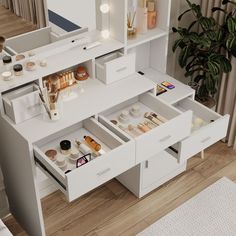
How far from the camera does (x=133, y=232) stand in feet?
9.97

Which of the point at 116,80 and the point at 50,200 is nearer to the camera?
the point at 116,80

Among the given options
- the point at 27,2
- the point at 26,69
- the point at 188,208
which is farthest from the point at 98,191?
the point at 27,2

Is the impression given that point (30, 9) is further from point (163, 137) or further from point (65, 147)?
point (163, 137)

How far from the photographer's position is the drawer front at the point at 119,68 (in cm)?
278

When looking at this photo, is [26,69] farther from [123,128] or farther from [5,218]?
[5,218]

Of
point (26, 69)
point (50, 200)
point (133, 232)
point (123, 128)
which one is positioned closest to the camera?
point (26, 69)

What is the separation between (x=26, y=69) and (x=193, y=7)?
1244mm

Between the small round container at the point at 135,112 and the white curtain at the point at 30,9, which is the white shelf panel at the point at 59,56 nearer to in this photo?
the white curtain at the point at 30,9

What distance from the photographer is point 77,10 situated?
8.98 ft

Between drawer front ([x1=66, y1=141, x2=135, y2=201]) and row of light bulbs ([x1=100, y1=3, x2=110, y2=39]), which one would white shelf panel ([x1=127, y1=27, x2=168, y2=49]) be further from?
drawer front ([x1=66, y1=141, x2=135, y2=201])

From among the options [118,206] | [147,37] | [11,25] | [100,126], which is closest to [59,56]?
[11,25]

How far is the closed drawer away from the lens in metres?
2.78

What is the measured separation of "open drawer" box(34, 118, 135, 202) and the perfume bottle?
863 mm

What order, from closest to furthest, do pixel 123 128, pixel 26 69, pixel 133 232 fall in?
pixel 26 69
pixel 123 128
pixel 133 232
